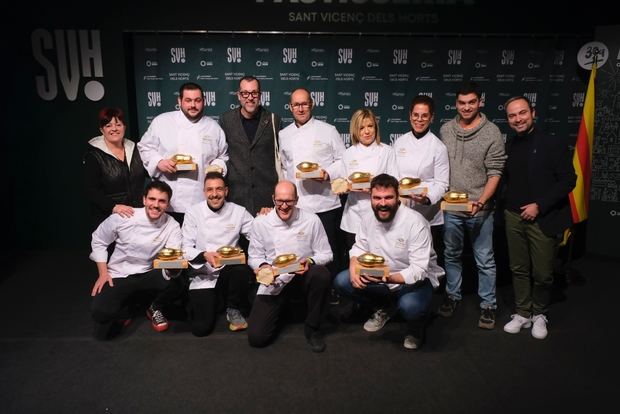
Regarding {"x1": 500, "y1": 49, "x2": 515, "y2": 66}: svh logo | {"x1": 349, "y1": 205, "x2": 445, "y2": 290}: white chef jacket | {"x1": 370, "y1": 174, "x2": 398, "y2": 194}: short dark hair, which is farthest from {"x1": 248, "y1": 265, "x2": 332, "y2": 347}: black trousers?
{"x1": 500, "y1": 49, "x2": 515, "y2": 66}: svh logo

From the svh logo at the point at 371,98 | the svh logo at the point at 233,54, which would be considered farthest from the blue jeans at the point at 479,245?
the svh logo at the point at 233,54

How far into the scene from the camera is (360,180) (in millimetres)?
3154

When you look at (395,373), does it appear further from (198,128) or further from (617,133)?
(617,133)

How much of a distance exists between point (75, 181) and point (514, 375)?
4.66 m

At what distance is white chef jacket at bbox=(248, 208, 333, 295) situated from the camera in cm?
313

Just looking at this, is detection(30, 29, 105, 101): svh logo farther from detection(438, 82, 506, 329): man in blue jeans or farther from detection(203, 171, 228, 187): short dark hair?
detection(438, 82, 506, 329): man in blue jeans

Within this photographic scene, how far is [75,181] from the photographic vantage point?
510 cm

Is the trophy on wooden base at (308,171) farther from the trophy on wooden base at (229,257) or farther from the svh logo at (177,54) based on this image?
the svh logo at (177,54)

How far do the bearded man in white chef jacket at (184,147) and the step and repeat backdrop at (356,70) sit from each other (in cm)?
150

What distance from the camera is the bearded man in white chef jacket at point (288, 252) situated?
3.02 m

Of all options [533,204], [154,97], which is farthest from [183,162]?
[533,204]

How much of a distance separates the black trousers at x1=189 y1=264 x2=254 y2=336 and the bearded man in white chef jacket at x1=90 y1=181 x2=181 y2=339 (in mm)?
237

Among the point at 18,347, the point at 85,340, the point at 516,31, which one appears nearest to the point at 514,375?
the point at 85,340

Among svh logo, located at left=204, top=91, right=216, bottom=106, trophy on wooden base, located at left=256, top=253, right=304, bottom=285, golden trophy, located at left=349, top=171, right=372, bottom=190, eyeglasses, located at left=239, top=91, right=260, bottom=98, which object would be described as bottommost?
trophy on wooden base, located at left=256, top=253, right=304, bottom=285
